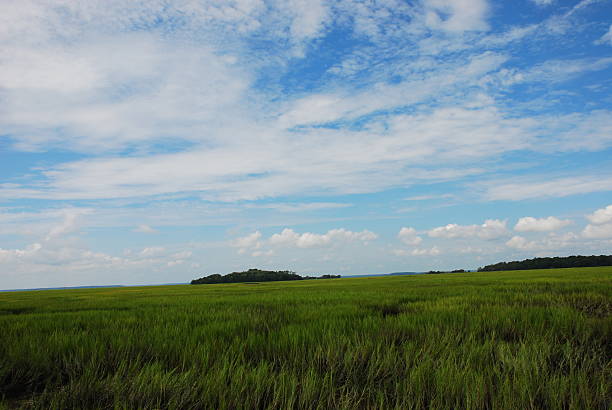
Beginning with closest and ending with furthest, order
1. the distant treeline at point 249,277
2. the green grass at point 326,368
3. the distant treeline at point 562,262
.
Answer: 1. the green grass at point 326,368
2. the distant treeline at point 562,262
3. the distant treeline at point 249,277

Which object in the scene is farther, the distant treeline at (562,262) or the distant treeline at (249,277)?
the distant treeline at (249,277)

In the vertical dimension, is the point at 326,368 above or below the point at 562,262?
above

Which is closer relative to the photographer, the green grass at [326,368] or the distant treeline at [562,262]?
the green grass at [326,368]

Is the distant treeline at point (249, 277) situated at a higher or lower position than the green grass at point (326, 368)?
lower

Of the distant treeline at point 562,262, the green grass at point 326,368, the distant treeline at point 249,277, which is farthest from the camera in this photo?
the distant treeline at point 249,277

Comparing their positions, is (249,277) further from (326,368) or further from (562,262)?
(326,368)

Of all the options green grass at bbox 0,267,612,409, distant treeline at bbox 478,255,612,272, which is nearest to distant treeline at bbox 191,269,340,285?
distant treeline at bbox 478,255,612,272

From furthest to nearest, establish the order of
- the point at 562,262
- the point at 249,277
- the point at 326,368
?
the point at 249,277 → the point at 562,262 → the point at 326,368

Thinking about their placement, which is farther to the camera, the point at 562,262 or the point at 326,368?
the point at 562,262

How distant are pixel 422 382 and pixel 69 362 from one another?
255 centimetres

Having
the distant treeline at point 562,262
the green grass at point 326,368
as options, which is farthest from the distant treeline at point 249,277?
the green grass at point 326,368

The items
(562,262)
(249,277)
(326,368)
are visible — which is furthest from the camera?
(249,277)

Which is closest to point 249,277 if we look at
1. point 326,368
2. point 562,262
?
point 562,262

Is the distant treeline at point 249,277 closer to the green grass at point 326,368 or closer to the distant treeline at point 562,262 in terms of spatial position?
the distant treeline at point 562,262
